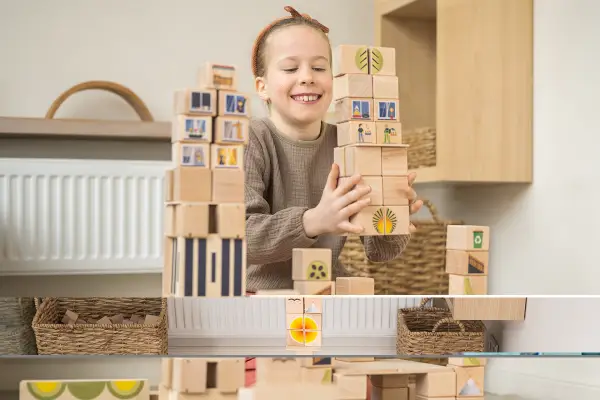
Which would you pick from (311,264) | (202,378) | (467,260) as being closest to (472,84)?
(467,260)

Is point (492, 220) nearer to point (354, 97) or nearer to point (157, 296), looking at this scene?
point (354, 97)

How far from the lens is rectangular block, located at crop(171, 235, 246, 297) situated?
1.99 ft

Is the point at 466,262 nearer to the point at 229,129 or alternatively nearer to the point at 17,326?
the point at 229,129

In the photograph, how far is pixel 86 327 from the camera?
25.0 inches

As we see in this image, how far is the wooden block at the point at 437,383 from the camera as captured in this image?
67cm

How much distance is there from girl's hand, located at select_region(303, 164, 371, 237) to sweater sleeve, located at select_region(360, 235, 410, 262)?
0.02 m

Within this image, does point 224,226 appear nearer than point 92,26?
Yes

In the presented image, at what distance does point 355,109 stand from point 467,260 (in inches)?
7.3

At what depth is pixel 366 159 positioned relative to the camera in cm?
66

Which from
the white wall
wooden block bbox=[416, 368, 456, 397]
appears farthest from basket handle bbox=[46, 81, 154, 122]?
wooden block bbox=[416, 368, 456, 397]

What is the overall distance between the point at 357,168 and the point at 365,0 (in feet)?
0.63

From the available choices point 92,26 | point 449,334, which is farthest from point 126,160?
point 449,334

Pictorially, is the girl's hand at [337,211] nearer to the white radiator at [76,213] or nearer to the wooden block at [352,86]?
the wooden block at [352,86]

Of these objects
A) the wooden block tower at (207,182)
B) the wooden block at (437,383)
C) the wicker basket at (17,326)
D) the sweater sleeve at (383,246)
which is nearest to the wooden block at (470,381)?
the wooden block at (437,383)
